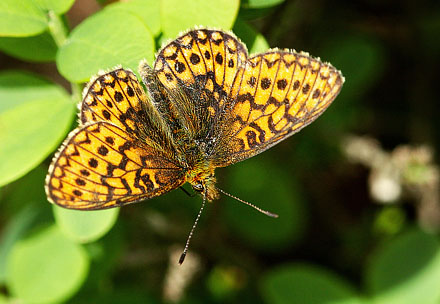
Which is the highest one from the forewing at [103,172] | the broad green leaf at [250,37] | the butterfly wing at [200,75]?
the broad green leaf at [250,37]

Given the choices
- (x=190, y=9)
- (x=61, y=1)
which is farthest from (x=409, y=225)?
(x=61, y=1)

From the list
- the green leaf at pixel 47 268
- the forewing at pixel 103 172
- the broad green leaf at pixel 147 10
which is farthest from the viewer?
the green leaf at pixel 47 268

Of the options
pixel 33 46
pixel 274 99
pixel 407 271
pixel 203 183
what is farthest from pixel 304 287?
pixel 33 46

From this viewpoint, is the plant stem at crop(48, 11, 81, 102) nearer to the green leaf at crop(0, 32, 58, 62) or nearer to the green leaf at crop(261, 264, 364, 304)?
the green leaf at crop(0, 32, 58, 62)

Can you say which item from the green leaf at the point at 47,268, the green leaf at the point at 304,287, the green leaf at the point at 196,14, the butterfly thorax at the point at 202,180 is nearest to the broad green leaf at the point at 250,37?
the green leaf at the point at 196,14

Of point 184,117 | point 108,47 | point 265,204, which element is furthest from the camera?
point 265,204

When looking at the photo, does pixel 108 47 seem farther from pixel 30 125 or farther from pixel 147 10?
pixel 30 125

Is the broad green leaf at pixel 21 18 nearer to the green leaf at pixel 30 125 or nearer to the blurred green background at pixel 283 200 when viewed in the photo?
the blurred green background at pixel 283 200
